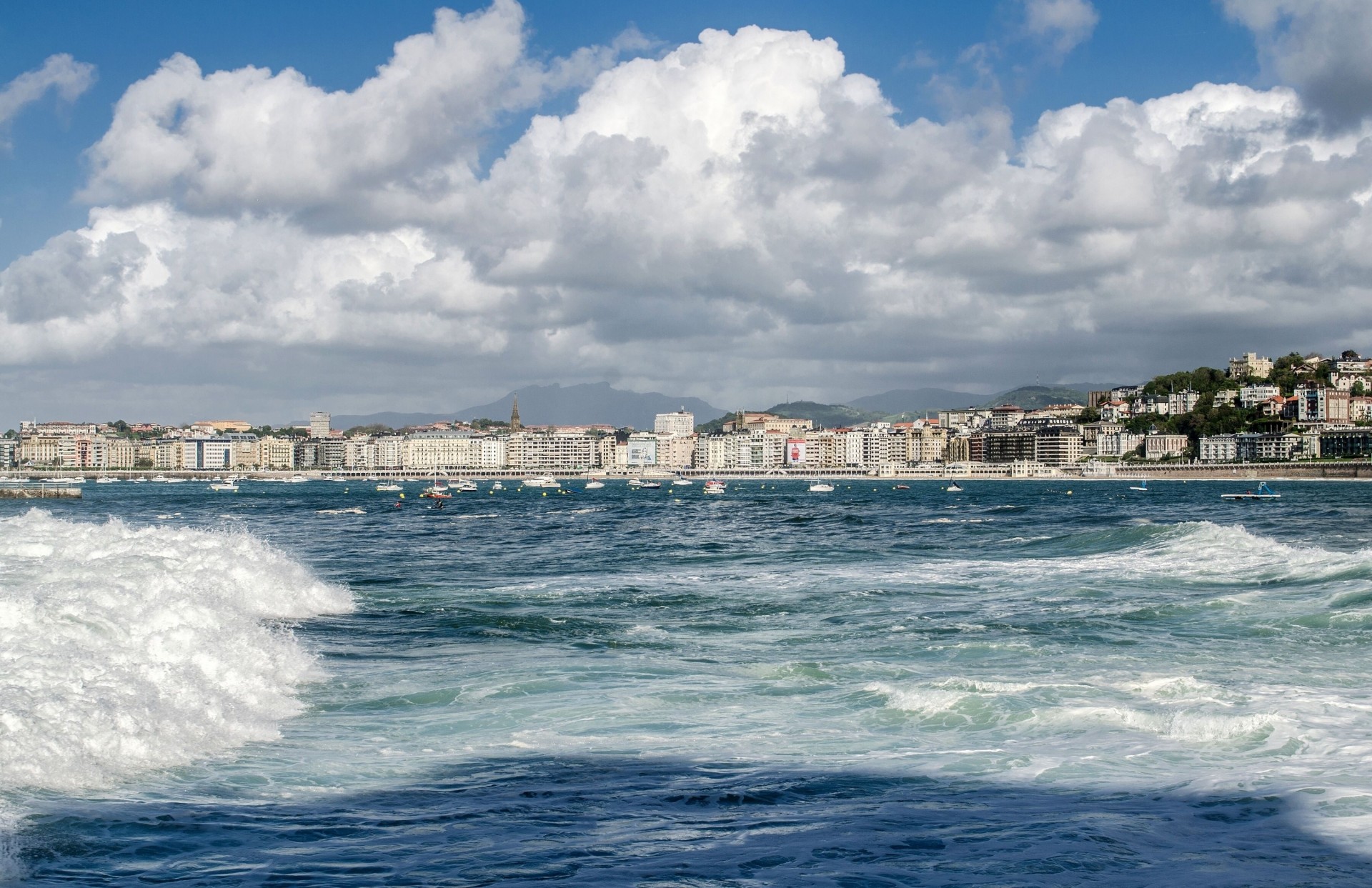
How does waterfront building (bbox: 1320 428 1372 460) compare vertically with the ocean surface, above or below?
above

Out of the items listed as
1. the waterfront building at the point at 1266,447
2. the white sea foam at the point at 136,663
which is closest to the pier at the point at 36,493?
the white sea foam at the point at 136,663

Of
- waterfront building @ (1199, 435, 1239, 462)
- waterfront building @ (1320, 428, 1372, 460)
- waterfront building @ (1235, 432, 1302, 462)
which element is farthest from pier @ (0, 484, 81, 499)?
waterfront building @ (1320, 428, 1372, 460)

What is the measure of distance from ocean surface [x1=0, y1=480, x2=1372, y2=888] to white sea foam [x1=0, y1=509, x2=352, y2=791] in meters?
0.04

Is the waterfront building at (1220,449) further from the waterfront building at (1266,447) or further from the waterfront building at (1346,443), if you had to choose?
the waterfront building at (1346,443)

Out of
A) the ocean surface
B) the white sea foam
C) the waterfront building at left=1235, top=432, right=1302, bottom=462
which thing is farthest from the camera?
the waterfront building at left=1235, top=432, right=1302, bottom=462

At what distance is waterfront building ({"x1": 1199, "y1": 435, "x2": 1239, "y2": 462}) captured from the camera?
190 m

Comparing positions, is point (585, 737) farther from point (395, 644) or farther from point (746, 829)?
point (395, 644)

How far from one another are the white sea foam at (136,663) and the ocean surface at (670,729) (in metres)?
0.04

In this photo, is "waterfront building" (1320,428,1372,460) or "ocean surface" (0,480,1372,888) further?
"waterfront building" (1320,428,1372,460)

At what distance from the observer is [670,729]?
11648 mm

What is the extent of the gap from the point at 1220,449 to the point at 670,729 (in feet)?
656

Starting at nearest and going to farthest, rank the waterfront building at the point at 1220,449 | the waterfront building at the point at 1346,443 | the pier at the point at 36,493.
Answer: the pier at the point at 36,493 < the waterfront building at the point at 1346,443 < the waterfront building at the point at 1220,449

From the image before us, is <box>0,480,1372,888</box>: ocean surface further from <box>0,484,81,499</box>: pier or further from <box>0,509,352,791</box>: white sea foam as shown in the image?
<box>0,484,81,499</box>: pier

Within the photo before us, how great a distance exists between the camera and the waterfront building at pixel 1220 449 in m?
190
